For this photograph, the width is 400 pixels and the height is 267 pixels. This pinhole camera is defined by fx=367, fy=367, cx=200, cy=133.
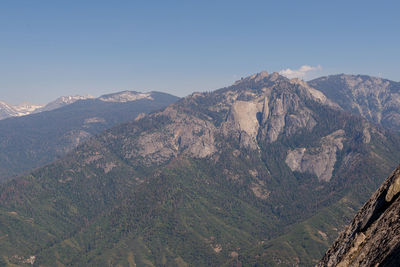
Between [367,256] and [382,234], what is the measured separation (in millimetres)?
3264

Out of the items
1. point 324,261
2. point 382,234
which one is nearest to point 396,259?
point 382,234

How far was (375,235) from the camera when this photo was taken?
43.4 metres

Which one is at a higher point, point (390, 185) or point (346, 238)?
point (390, 185)

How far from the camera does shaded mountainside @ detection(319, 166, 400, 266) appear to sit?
1518 inches

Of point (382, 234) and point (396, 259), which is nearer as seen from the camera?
point (396, 259)

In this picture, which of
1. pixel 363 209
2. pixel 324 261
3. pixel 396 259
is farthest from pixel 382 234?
pixel 324 261

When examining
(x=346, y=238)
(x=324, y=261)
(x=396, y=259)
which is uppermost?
(x=396, y=259)

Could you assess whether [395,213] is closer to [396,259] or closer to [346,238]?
[396,259]

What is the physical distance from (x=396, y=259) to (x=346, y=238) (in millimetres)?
19136

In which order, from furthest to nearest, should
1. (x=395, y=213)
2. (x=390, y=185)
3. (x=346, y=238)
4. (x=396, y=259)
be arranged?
(x=346, y=238) → (x=390, y=185) → (x=395, y=213) → (x=396, y=259)

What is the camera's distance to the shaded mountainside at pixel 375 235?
38.6 m

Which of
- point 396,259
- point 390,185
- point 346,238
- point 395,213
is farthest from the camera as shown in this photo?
point 346,238

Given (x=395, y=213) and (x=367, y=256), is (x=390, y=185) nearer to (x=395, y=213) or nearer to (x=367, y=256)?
(x=395, y=213)

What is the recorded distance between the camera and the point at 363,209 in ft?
177
